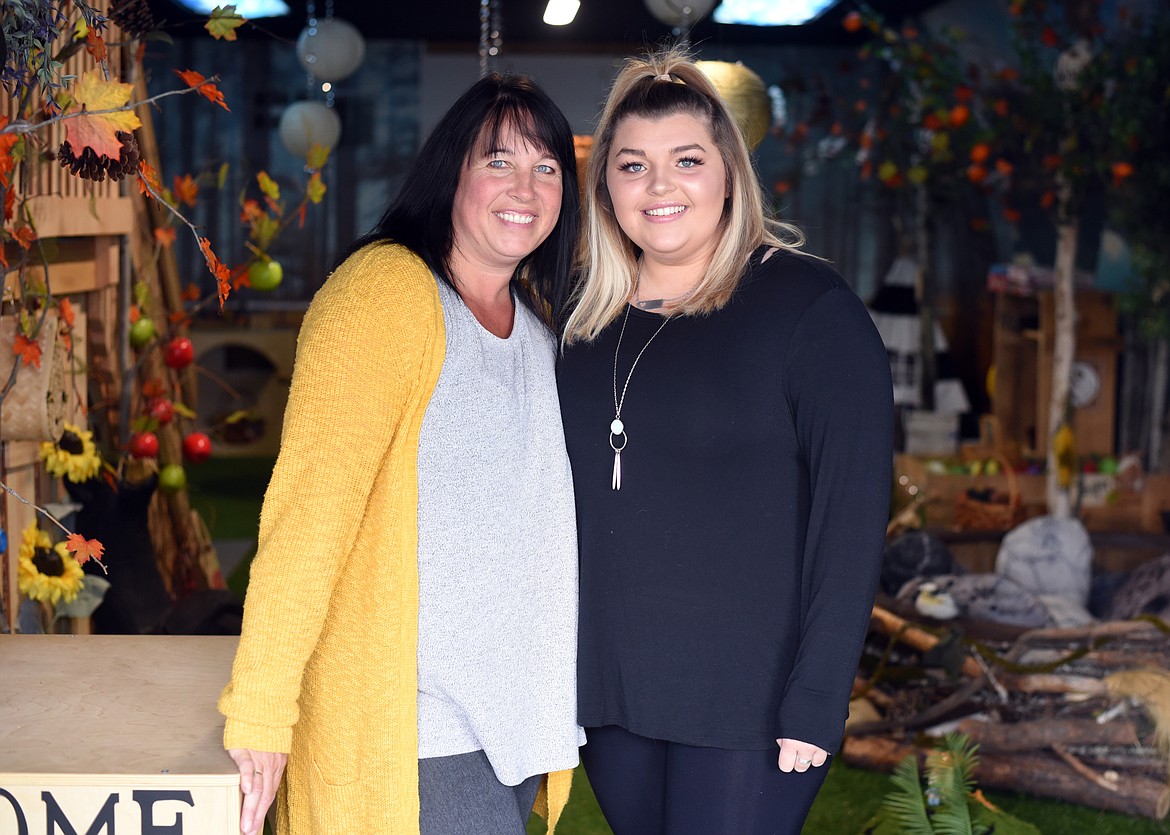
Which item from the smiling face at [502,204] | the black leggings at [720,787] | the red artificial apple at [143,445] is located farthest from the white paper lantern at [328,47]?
the black leggings at [720,787]

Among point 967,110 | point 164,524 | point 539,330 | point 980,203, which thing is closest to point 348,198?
point 980,203

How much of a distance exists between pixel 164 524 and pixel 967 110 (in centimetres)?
324

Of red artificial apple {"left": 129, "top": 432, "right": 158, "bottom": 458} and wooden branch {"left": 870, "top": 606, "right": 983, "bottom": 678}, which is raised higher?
red artificial apple {"left": 129, "top": 432, "right": 158, "bottom": 458}

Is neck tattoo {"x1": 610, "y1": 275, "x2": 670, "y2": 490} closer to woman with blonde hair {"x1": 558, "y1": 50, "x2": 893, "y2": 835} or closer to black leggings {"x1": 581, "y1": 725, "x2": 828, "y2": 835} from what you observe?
woman with blonde hair {"x1": 558, "y1": 50, "x2": 893, "y2": 835}

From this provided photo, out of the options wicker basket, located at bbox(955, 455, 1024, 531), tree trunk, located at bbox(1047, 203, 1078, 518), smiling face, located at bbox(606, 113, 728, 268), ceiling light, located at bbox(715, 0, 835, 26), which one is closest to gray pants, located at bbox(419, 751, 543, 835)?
smiling face, located at bbox(606, 113, 728, 268)

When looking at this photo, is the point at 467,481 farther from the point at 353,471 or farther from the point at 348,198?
the point at 348,198

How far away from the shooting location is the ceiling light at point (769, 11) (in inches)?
270

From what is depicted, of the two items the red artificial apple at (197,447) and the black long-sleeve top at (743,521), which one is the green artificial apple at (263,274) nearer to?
the red artificial apple at (197,447)

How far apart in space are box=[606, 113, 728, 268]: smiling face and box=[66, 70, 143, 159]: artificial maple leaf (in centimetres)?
65

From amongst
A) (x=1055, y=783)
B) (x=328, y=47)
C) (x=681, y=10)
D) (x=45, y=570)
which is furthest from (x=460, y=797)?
(x=328, y=47)

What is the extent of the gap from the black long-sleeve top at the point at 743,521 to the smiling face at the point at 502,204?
0.76 ft

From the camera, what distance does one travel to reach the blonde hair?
1.69 meters

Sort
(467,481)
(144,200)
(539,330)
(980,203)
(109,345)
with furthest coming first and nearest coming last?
(980,203), (144,200), (109,345), (539,330), (467,481)

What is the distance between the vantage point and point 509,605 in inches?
60.8
